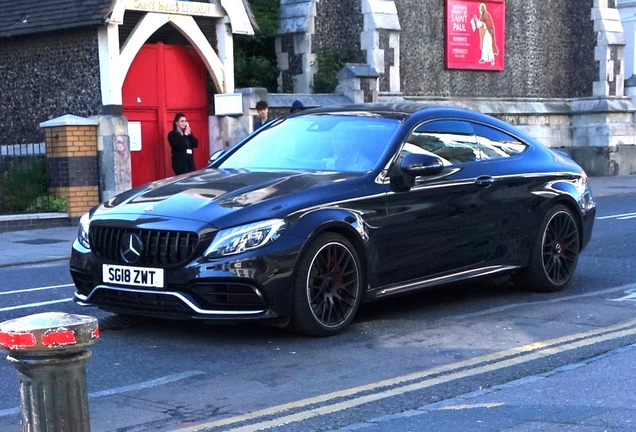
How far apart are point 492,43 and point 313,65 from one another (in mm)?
6003

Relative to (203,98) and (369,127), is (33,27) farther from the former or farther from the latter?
(369,127)

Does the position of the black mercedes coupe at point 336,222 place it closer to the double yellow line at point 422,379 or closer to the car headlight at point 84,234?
the car headlight at point 84,234

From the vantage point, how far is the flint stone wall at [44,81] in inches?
778

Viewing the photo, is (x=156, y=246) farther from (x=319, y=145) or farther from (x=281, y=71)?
(x=281, y=71)

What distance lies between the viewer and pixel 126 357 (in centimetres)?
716

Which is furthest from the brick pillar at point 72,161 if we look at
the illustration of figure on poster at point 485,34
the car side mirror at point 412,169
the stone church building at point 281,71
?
the illustration of figure on poster at point 485,34

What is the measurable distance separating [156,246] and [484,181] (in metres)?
2.85

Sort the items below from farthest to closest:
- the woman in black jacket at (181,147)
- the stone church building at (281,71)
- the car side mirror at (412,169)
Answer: the stone church building at (281,71), the woman in black jacket at (181,147), the car side mirror at (412,169)

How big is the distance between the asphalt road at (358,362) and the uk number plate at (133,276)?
436mm

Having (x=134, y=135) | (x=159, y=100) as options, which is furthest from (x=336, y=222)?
(x=159, y=100)

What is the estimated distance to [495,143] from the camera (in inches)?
368

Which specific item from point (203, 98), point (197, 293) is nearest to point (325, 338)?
point (197, 293)

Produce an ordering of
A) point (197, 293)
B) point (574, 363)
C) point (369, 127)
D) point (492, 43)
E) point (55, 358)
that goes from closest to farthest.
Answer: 1. point (55, 358)
2. point (574, 363)
3. point (197, 293)
4. point (369, 127)
5. point (492, 43)

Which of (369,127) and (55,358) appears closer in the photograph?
(55,358)
